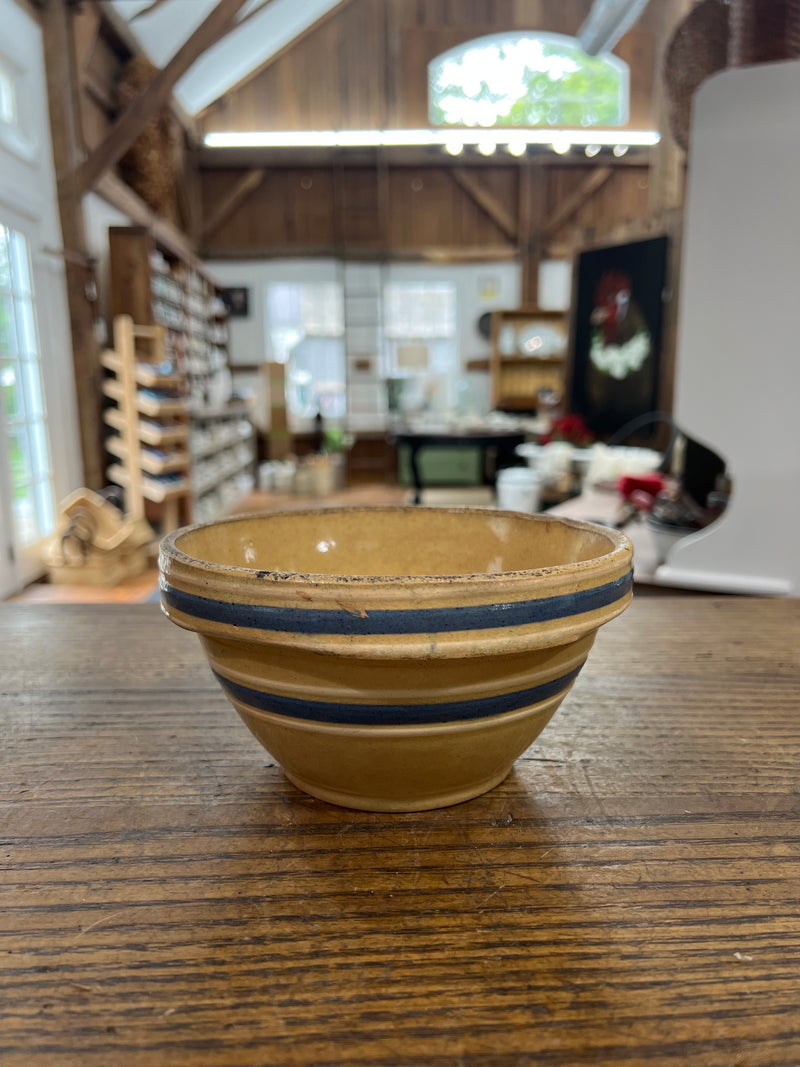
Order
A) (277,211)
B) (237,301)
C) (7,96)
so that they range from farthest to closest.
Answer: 1. (237,301)
2. (277,211)
3. (7,96)

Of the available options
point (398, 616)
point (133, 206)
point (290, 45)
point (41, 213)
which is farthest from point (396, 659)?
point (290, 45)

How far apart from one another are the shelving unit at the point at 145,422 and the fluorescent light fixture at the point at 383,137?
4.57m

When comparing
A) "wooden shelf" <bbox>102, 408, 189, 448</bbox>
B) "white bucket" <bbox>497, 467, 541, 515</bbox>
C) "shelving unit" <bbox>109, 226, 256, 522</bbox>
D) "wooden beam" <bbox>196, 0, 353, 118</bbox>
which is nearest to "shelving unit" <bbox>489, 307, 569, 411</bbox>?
"shelving unit" <bbox>109, 226, 256, 522</bbox>

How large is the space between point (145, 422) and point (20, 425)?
749 millimetres

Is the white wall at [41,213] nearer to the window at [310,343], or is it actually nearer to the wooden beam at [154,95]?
the wooden beam at [154,95]

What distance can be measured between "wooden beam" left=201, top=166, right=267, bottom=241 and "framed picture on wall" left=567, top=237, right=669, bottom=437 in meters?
4.27

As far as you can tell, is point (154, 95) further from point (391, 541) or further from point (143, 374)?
point (391, 541)

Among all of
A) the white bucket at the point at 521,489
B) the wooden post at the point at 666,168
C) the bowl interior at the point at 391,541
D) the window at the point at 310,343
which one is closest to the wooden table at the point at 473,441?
the white bucket at the point at 521,489

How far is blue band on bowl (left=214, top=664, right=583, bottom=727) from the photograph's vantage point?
38 centimetres

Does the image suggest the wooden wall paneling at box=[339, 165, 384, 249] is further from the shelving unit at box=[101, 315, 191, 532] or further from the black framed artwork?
the shelving unit at box=[101, 315, 191, 532]

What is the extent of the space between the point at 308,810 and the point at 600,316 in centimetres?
548

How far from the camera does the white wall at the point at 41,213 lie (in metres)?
3.56

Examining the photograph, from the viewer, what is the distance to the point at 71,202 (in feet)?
13.3

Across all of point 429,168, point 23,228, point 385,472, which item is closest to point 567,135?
point 429,168
